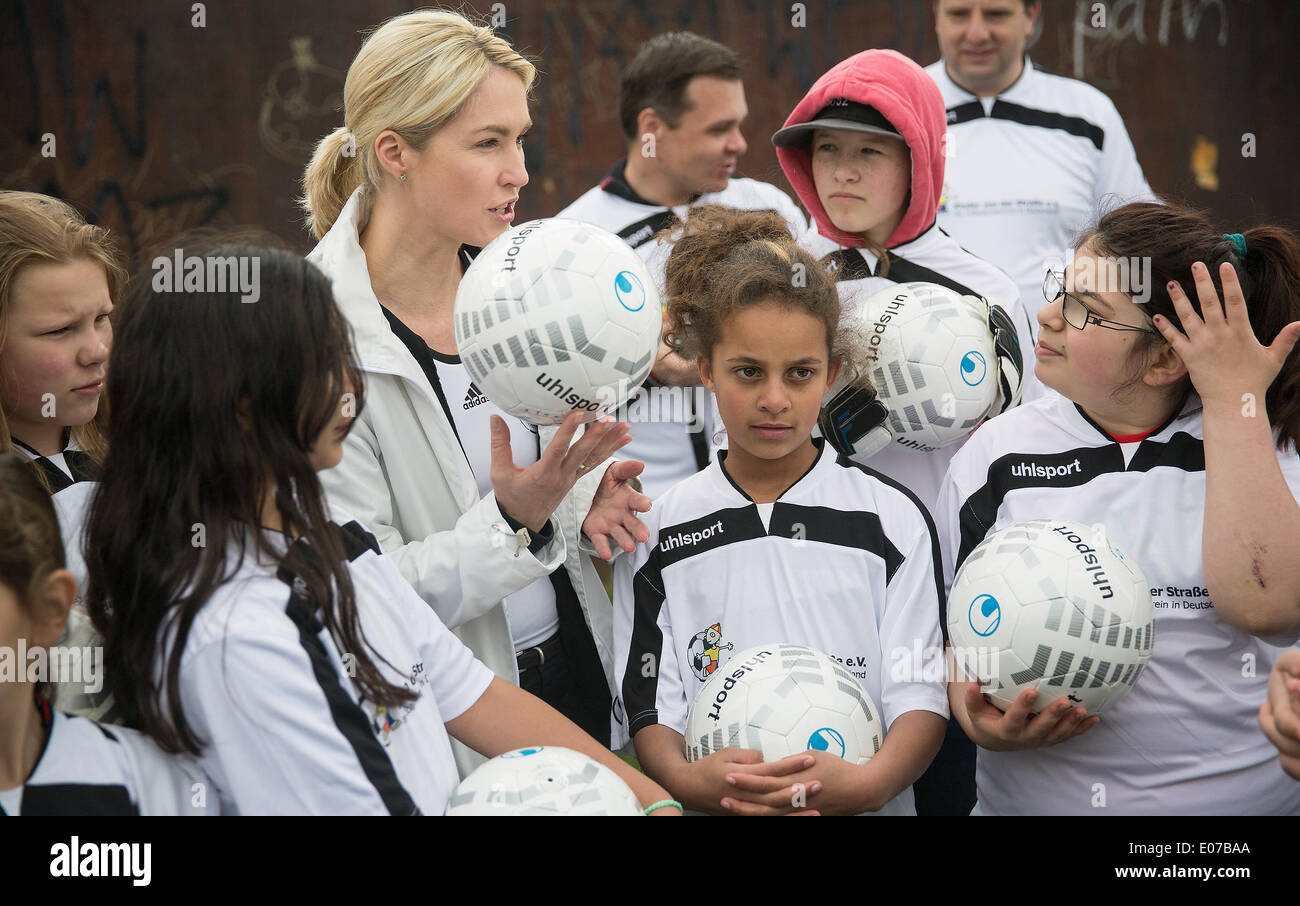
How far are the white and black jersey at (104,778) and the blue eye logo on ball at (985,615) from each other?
1725 millimetres

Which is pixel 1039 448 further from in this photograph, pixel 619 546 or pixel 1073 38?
pixel 1073 38

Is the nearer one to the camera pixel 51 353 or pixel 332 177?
pixel 51 353

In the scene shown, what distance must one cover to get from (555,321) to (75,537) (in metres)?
1.20

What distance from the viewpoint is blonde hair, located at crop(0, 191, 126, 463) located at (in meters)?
3.05

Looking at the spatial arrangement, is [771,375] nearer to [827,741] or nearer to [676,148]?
[827,741]

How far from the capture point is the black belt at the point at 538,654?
3430 millimetres

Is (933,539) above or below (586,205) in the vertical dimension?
below

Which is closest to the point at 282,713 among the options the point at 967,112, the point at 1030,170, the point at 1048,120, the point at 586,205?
the point at 586,205

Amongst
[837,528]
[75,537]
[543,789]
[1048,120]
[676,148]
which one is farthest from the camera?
[676,148]

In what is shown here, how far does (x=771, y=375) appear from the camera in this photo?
328cm

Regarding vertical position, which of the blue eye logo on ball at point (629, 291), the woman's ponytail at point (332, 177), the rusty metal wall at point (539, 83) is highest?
the rusty metal wall at point (539, 83)

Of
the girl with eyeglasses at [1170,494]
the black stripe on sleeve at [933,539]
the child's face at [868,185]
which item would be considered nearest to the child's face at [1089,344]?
the girl with eyeglasses at [1170,494]

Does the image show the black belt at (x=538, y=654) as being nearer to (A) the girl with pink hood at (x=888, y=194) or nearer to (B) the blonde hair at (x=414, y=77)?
(A) the girl with pink hood at (x=888, y=194)

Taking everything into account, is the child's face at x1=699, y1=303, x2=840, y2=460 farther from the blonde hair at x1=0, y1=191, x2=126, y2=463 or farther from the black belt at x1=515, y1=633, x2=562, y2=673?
the blonde hair at x1=0, y1=191, x2=126, y2=463
